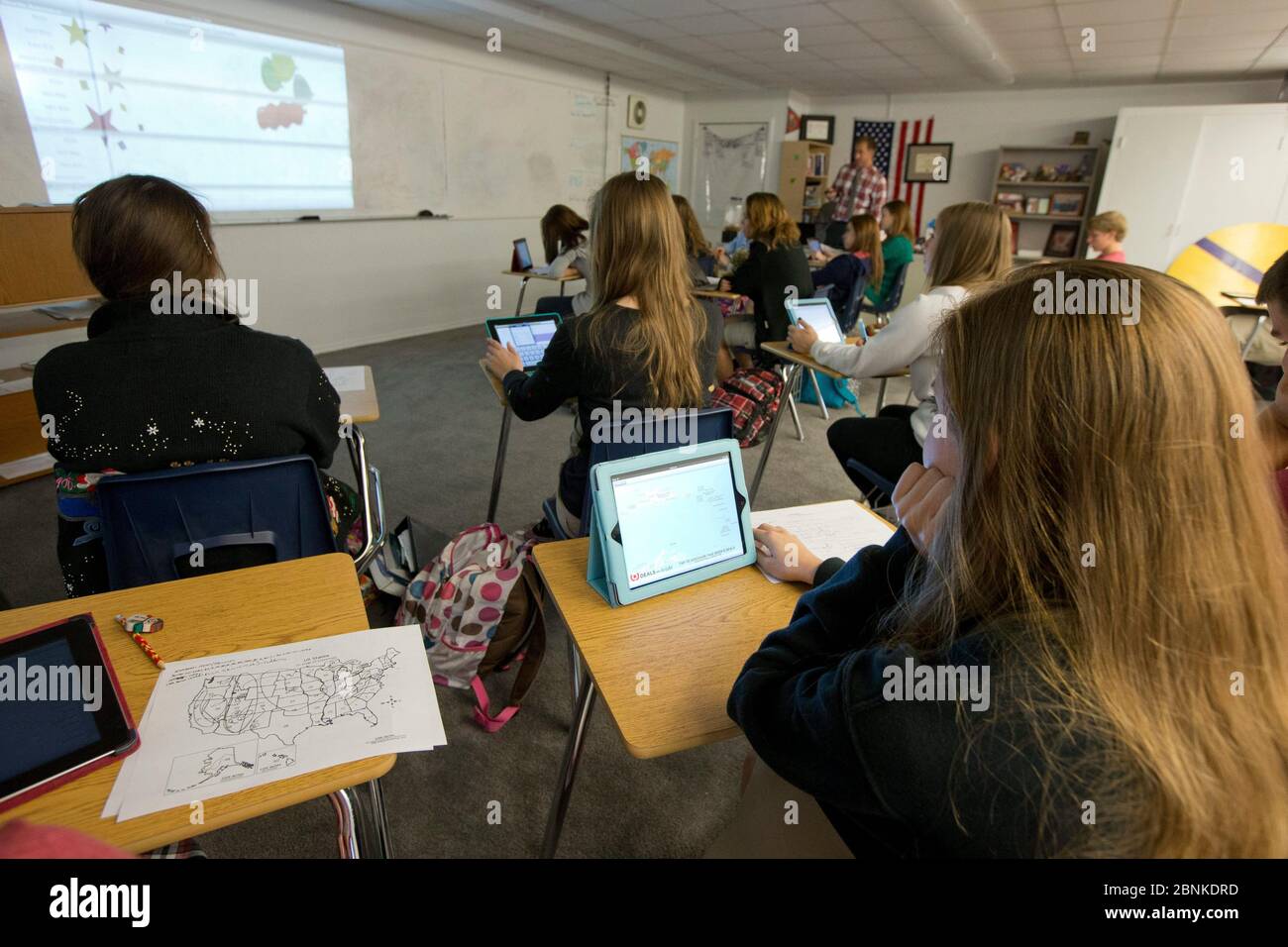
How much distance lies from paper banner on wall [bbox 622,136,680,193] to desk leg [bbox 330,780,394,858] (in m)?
7.84

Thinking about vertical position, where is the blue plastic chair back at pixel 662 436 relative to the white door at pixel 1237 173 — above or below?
below

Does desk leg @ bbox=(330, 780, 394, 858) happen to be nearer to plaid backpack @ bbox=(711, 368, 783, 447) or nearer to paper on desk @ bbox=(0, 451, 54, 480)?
plaid backpack @ bbox=(711, 368, 783, 447)

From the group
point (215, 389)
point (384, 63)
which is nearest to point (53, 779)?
point (215, 389)

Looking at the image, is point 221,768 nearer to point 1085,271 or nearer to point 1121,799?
point 1121,799

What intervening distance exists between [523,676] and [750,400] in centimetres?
205

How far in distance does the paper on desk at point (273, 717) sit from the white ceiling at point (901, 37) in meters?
5.13

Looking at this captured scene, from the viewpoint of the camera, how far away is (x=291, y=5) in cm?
471

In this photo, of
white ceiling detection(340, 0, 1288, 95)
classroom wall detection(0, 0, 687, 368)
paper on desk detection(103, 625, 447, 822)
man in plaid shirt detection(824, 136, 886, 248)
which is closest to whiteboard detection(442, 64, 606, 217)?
classroom wall detection(0, 0, 687, 368)

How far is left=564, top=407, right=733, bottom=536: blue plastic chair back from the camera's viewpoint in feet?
5.59

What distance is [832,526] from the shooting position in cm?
140

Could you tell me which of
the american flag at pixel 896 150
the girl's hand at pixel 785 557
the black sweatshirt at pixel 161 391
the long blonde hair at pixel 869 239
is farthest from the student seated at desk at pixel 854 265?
the american flag at pixel 896 150

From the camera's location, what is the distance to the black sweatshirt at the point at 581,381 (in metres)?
1.78

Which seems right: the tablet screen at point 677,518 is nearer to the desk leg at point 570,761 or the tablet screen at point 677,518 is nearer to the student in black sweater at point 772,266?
the desk leg at point 570,761
